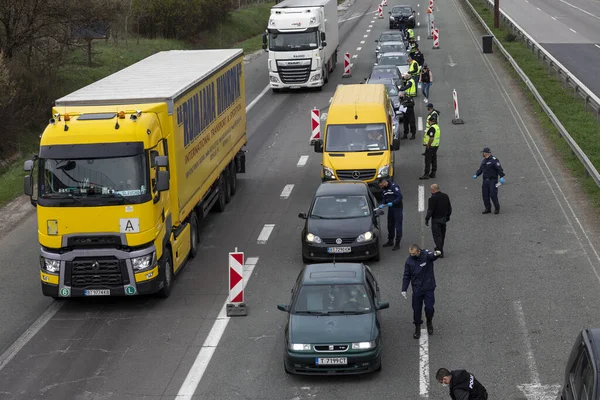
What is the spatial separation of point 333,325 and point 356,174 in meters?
10.6

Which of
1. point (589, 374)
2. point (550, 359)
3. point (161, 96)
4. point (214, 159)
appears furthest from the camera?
Result: point (214, 159)

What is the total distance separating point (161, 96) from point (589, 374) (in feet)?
38.1

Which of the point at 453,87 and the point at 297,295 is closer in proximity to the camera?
the point at 297,295

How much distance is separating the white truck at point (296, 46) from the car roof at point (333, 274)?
2693 cm

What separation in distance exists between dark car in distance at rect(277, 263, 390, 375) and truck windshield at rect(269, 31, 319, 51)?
2743 cm

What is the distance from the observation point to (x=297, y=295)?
16062 millimetres

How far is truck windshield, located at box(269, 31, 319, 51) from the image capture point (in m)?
43.1

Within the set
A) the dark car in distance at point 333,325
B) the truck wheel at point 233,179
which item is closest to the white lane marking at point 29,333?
the dark car in distance at point 333,325

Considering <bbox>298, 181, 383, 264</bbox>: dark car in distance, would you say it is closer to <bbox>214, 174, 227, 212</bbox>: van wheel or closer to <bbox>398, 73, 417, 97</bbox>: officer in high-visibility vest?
<bbox>214, 174, 227, 212</bbox>: van wheel

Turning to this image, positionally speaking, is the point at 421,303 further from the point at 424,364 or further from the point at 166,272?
the point at 166,272

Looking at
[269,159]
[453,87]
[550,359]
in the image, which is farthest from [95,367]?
[453,87]

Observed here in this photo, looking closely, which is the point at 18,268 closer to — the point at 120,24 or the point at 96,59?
the point at 96,59

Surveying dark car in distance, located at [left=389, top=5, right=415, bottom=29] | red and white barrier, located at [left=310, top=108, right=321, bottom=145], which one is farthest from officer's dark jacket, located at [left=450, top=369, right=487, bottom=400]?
dark car in distance, located at [left=389, top=5, right=415, bottom=29]

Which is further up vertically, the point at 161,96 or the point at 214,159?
the point at 161,96
